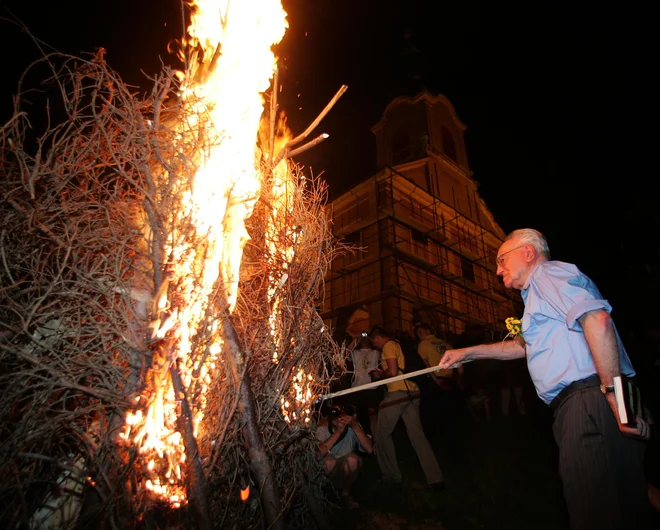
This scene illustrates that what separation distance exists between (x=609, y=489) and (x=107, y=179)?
4525 millimetres

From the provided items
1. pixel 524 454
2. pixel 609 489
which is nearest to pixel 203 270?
pixel 609 489

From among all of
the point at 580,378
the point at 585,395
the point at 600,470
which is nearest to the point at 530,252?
the point at 580,378

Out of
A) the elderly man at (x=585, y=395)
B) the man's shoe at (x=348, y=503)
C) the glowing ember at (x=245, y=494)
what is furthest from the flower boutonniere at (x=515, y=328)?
the man's shoe at (x=348, y=503)

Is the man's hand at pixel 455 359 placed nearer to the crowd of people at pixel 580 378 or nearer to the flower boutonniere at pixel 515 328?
the crowd of people at pixel 580 378

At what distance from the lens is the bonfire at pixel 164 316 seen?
108 inches

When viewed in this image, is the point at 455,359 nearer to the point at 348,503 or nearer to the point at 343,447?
the point at 343,447

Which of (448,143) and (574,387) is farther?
(448,143)

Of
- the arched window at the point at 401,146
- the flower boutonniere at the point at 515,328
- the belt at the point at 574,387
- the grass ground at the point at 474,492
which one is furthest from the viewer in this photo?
the arched window at the point at 401,146

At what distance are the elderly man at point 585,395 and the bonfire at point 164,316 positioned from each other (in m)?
2.09

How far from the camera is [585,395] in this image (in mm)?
2428

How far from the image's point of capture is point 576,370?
2.51 m

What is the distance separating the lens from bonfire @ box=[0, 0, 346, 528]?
275 centimetres

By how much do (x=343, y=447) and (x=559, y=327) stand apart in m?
3.90

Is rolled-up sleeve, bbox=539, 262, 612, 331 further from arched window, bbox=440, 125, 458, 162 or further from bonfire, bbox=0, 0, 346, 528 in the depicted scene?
arched window, bbox=440, 125, 458, 162
